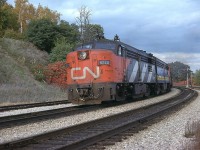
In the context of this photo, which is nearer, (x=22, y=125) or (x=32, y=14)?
(x=22, y=125)

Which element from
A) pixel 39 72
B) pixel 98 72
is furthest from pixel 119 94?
pixel 39 72

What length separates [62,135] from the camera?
342 inches

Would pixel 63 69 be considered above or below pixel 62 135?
above

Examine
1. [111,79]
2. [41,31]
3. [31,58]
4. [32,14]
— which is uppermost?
[32,14]

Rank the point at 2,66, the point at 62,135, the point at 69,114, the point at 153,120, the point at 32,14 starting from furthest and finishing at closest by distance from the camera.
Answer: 1. the point at 32,14
2. the point at 2,66
3. the point at 69,114
4. the point at 153,120
5. the point at 62,135

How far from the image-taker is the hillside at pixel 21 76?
2510 centimetres

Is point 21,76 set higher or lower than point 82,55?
lower

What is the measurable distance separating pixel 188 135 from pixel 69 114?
6543 mm

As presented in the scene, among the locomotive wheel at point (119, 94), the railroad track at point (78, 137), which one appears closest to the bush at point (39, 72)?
the locomotive wheel at point (119, 94)

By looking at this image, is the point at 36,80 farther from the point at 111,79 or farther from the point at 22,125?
the point at 22,125

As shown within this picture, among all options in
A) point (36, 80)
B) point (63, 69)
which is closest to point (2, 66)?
point (36, 80)

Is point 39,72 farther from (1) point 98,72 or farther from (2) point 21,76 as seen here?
(1) point 98,72

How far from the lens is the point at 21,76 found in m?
34.1

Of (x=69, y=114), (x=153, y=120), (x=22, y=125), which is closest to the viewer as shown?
(x=22, y=125)
